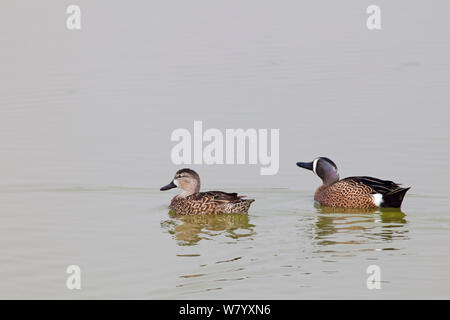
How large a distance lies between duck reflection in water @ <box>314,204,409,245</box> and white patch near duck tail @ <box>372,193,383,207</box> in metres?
0.09

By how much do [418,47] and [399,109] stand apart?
5.58 metres

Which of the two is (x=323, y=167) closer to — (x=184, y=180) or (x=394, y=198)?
(x=394, y=198)

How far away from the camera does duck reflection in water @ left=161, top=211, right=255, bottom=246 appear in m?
12.4

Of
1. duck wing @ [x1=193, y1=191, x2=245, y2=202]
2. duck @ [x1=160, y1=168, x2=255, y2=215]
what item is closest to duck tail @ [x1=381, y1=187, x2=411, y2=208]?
duck @ [x1=160, y1=168, x2=255, y2=215]

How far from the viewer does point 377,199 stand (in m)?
13.9

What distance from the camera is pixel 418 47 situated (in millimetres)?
23641

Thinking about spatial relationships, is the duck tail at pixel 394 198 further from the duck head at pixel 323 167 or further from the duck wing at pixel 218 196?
the duck wing at pixel 218 196

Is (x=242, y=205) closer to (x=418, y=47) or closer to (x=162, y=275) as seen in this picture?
(x=162, y=275)

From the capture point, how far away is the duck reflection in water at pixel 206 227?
40.5 ft

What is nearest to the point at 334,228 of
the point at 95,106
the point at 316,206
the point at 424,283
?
the point at 316,206

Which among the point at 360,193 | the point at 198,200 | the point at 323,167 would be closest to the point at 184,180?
the point at 198,200

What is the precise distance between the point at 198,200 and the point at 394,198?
8.68 feet

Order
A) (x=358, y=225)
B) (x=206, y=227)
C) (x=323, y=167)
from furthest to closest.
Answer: (x=323, y=167) → (x=206, y=227) → (x=358, y=225)
